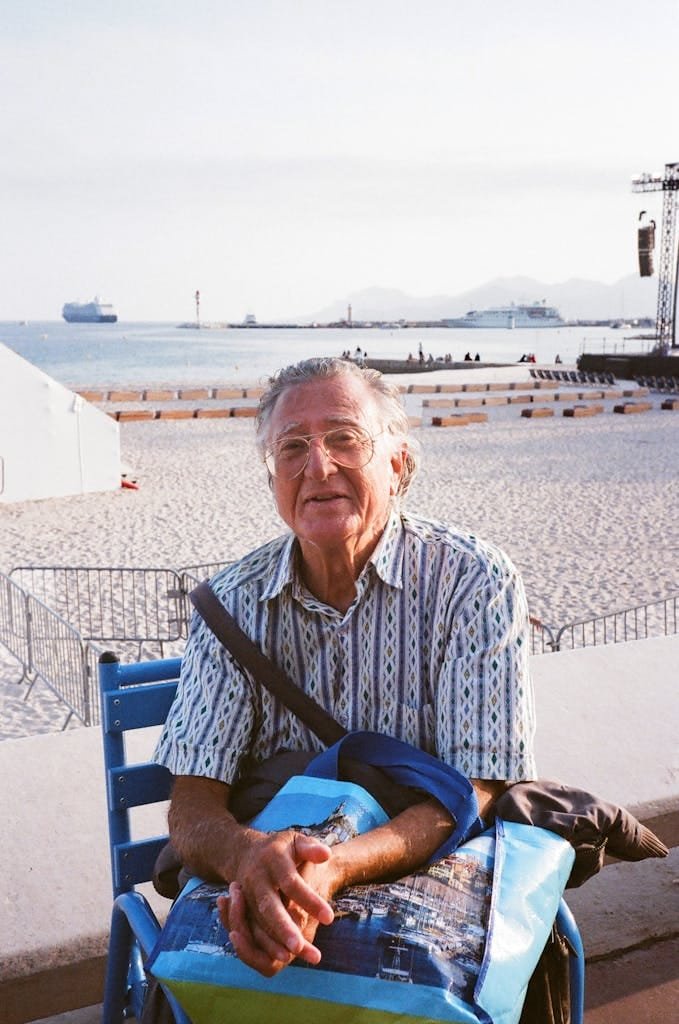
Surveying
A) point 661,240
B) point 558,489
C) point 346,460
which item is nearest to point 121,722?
point 346,460

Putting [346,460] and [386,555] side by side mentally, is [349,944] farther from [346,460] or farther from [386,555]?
[346,460]

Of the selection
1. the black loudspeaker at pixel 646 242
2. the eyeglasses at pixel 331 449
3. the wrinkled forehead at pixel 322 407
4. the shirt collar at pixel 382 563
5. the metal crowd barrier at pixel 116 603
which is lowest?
the metal crowd barrier at pixel 116 603

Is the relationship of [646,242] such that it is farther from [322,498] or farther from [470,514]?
[322,498]

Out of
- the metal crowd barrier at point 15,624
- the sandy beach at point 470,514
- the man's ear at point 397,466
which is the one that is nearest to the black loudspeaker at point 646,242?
the sandy beach at point 470,514

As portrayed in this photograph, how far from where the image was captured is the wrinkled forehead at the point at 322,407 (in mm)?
2102

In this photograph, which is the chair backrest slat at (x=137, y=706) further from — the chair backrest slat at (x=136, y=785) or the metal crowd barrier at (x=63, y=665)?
the metal crowd barrier at (x=63, y=665)

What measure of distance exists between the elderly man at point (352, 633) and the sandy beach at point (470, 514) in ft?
17.3

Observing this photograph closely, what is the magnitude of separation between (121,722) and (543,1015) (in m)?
1.02

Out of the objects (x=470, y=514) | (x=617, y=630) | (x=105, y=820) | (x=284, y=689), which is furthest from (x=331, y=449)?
(x=470, y=514)

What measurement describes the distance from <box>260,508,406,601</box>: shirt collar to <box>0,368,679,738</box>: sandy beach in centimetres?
532

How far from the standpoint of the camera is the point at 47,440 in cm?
1720

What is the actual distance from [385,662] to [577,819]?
0.46 m

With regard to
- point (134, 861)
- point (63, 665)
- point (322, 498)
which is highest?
point (322, 498)

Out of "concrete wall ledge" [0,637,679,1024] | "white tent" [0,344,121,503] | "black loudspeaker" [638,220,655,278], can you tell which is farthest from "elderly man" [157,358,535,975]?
"black loudspeaker" [638,220,655,278]
